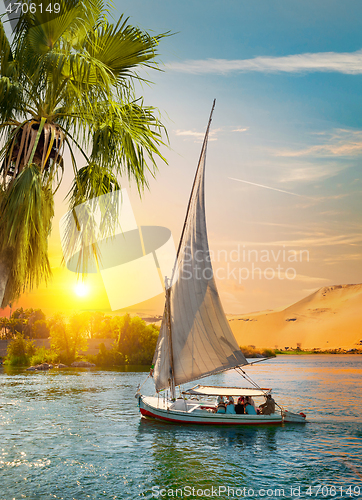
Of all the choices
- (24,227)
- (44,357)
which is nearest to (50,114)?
(24,227)

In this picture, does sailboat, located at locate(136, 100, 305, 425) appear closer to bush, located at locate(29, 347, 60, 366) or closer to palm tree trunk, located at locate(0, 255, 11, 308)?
palm tree trunk, located at locate(0, 255, 11, 308)

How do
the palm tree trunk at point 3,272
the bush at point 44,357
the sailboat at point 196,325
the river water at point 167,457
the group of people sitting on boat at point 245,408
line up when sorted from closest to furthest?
1. the palm tree trunk at point 3,272
2. the river water at point 167,457
3. the sailboat at point 196,325
4. the group of people sitting on boat at point 245,408
5. the bush at point 44,357

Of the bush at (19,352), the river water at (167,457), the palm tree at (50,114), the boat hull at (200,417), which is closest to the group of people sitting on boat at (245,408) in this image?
the boat hull at (200,417)

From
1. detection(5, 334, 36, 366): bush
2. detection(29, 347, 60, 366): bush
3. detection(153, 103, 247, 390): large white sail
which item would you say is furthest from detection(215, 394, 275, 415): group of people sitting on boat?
detection(5, 334, 36, 366): bush

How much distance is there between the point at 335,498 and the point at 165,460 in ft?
25.4

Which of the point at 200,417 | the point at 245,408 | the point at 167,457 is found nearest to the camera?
the point at 167,457

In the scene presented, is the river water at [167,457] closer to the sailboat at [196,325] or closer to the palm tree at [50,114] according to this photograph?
the sailboat at [196,325]

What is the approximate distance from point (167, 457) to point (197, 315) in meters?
8.14

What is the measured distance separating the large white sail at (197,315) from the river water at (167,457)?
426cm

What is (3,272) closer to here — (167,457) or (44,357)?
(167,457)

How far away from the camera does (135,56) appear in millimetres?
8617

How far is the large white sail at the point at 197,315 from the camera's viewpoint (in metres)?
24.0

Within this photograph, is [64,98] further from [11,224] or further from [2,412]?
[2,412]

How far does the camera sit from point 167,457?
744 inches
